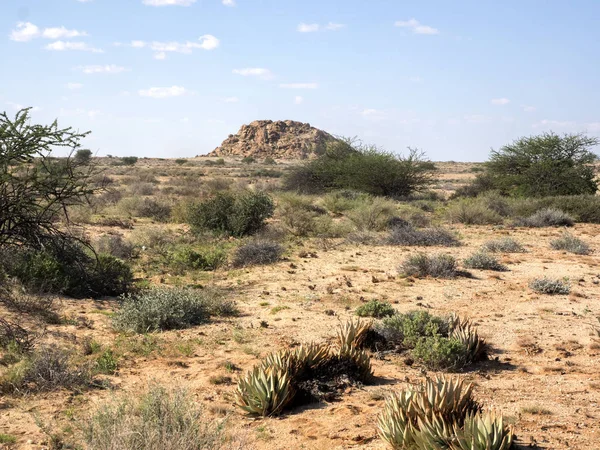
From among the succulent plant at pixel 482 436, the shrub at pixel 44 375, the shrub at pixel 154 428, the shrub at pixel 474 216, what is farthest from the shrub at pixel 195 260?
the shrub at pixel 474 216

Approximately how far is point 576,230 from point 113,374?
18656mm

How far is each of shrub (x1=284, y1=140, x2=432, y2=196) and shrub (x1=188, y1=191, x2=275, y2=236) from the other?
12.3 meters

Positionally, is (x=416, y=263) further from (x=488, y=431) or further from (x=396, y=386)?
(x=488, y=431)

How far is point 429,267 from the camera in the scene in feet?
42.0

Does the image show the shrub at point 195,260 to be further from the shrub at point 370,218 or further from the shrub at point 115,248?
the shrub at point 370,218

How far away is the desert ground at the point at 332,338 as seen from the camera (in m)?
5.34

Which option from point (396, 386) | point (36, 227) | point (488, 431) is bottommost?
point (396, 386)

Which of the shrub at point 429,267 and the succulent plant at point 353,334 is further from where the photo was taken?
the shrub at point 429,267

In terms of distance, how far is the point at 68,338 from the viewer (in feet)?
26.1

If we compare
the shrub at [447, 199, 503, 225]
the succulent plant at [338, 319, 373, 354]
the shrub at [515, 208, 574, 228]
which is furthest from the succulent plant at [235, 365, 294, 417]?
the shrub at [515, 208, 574, 228]

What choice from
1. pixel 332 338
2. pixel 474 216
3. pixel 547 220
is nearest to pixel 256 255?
pixel 332 338

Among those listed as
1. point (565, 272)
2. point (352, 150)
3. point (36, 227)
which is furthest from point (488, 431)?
point (352, 150)

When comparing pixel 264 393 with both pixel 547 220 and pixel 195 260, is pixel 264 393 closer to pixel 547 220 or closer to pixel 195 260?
pixel 195 260

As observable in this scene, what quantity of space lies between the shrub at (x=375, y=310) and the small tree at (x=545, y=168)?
68.7 feet
